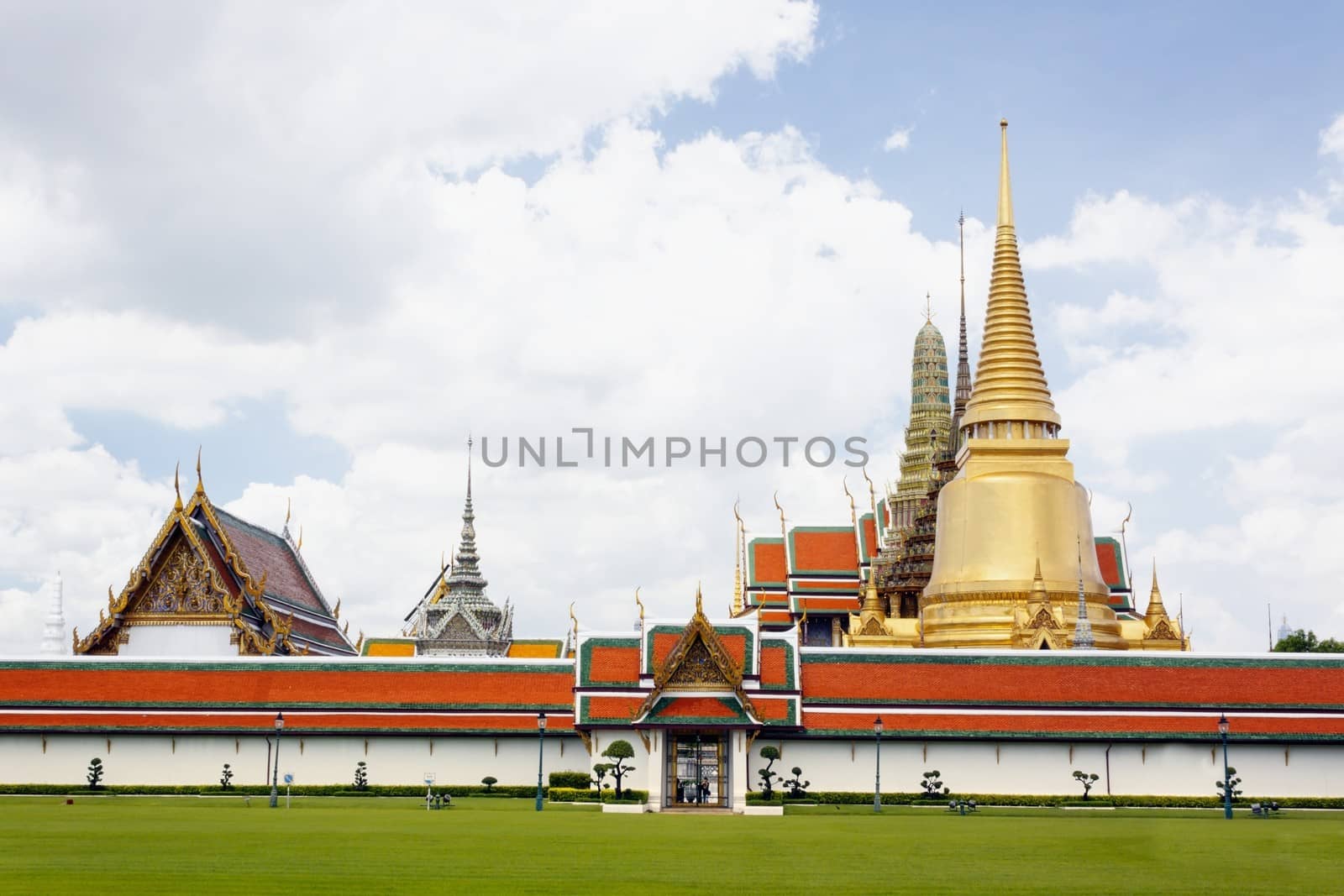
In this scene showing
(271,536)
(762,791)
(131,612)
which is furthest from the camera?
(271,536)

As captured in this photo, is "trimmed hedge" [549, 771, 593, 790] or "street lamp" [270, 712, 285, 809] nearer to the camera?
"street lamp" [270, 712, 285, 809]

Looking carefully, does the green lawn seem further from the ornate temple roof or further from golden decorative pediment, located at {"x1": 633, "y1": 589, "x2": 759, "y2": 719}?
the ornate temple roof

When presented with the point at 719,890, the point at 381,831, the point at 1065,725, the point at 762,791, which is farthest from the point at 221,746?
the point at 719,890

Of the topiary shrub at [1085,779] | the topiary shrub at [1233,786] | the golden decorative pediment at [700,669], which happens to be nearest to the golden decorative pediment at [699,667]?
the golden decorative pediment at [700,669]

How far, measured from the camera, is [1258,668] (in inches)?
1507

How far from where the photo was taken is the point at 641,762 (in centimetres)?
3625

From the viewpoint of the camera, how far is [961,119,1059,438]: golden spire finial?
5138 cm

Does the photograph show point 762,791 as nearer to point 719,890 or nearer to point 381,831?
point 381,831

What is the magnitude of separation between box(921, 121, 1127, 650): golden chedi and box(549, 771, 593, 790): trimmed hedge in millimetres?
17654

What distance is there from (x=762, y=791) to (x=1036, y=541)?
18.3 metres

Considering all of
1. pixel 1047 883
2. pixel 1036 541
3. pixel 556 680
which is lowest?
pixel 1047 883

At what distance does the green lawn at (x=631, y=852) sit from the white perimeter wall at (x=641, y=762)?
24.0 ft

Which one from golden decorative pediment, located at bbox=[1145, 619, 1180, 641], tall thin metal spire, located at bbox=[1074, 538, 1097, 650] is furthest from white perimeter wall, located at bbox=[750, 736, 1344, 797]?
golden decorative pediment, located at bbox=[1145, 619, 1180, 641]

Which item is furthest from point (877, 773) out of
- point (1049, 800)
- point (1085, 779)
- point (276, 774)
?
point (276, 774)
